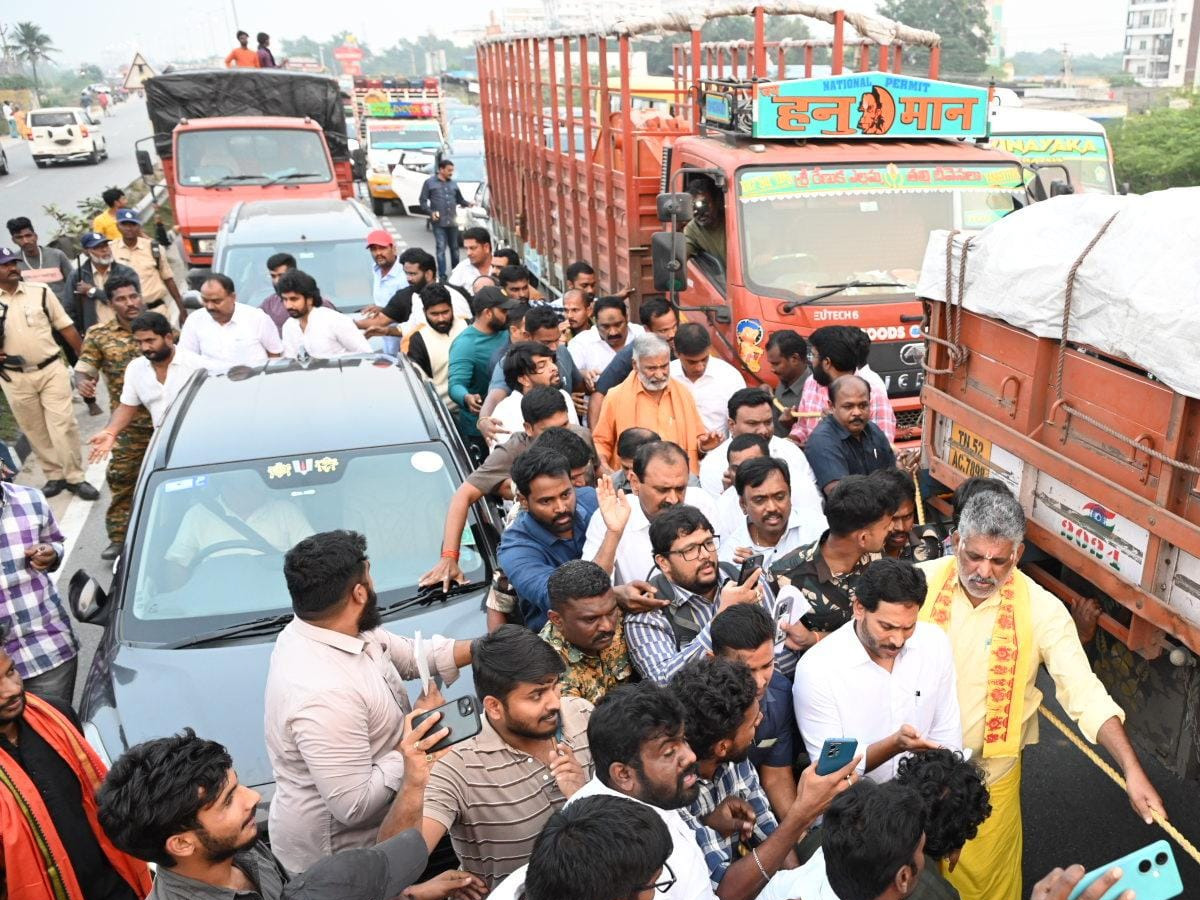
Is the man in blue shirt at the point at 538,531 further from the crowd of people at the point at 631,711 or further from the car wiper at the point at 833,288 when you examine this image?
the car wiper at the point at 833,288

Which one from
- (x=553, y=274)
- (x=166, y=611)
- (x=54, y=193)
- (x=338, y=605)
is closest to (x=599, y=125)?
(x=553, y=274)

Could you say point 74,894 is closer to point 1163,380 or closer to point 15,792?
point 15,792

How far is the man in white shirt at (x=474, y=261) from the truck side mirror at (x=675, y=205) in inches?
111

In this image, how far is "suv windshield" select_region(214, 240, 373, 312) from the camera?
848 cm

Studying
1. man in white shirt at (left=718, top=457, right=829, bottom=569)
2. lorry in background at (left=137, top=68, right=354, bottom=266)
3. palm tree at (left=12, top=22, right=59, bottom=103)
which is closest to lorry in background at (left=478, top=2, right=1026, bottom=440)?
man in white shirt at (left=718, top=457, right=829, bottom=569)

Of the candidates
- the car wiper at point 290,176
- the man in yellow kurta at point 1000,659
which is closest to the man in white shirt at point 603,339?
the man in yellow kurta at point 1000,659

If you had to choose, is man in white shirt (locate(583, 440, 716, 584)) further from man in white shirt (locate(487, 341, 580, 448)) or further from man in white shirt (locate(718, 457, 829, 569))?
man in white shirt (locate(487, 341, 580, 448))

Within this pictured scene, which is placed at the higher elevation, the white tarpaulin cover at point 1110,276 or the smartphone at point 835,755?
the white tarpaulin cover at point 1110,276

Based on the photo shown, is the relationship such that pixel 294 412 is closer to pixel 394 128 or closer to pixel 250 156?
pixel 250 156

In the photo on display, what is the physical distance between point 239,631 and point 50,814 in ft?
3.66

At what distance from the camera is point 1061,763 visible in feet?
14.7

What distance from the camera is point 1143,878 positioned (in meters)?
2.21

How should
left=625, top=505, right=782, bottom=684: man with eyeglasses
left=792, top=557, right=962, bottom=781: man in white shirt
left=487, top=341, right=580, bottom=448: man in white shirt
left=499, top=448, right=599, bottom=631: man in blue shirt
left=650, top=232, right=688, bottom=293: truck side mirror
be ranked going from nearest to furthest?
left=792, top=557, right=962, bottom=781: man in white shirt → left=625, top=505, right=782, bottom=684: man with eyeglasses → left=499, top=448, right=599, bottom=631: man in blue shirt → left=487, top=341, right=580, bottom=448: man in white shirt → left=650, top=232, right=688, bottom=293: truck side mirror

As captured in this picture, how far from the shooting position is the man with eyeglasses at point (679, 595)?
3133 mm
